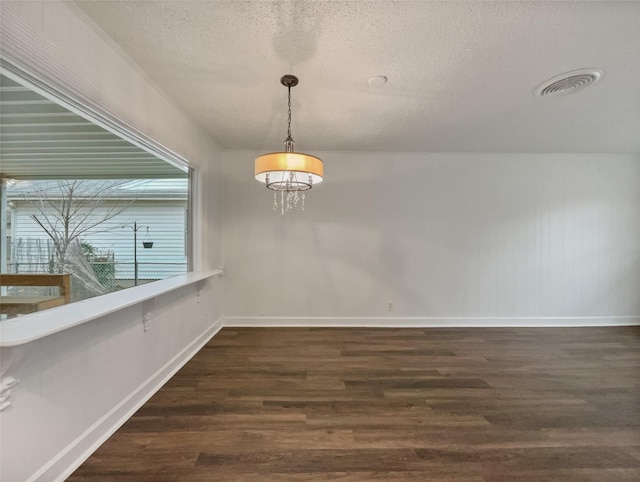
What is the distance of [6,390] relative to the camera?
1152 mm

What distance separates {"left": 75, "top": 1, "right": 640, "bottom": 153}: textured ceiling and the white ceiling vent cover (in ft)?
0.23

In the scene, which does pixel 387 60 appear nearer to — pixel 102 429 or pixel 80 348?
pixel 80 348

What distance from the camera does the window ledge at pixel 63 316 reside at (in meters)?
1.09

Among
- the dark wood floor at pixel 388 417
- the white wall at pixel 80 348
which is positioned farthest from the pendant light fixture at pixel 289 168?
the dark wood floor at pixel 388 417

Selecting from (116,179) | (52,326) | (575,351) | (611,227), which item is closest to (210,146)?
(116,179)

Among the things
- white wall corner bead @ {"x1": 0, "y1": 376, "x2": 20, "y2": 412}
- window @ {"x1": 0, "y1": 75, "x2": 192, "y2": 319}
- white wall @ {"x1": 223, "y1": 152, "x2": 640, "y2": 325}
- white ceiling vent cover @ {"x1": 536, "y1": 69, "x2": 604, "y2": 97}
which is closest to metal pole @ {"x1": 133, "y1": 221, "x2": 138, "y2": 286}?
window @ {"x1": 0, "y1": 75, "x2": 192, "y2": 319}

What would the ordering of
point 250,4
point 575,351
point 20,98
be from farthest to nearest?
point 575,351
point 250,4
point 20,98

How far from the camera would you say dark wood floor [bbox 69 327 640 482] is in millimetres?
1494

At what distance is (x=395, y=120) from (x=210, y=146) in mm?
2263

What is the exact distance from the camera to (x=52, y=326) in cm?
120

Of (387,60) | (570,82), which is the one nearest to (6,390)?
(387,60)

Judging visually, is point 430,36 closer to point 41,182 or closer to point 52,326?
point 41,182

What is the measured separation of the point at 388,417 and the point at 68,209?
2572mm

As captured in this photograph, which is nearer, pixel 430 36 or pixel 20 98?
pixel 20 98
